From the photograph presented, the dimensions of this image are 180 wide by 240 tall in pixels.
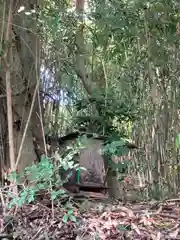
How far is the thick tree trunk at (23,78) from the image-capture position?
2668 mm

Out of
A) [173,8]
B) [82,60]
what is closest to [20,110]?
[82,60]

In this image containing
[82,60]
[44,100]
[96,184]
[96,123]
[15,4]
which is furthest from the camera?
[82,60]

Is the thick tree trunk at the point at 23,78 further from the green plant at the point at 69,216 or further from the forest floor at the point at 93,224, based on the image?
the green plant at the point at 69,216

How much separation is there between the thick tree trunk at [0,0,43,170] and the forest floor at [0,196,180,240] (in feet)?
1.75

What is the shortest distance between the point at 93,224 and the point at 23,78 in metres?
1.14

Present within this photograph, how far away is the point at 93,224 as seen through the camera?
2084 millimetres

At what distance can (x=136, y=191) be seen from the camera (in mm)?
3934

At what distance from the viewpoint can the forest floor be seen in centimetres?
199

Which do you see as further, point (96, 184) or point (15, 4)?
point (96, 184)

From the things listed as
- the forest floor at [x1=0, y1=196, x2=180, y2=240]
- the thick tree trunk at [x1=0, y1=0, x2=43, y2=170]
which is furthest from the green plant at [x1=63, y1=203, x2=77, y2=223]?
the thick tree trunk at [x1=0, y1=0, x2=43, y2=170]

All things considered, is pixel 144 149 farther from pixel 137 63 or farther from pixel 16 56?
pixel 16 56

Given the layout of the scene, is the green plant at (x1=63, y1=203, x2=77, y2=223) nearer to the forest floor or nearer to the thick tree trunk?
the forest floor

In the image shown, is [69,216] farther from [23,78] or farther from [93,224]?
[23,78]

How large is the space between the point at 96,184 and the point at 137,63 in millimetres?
1253
